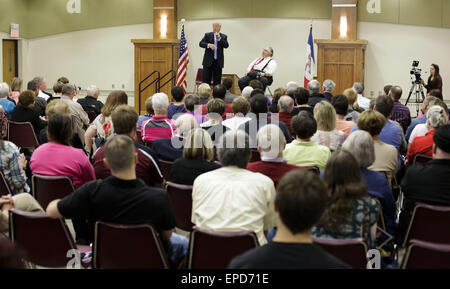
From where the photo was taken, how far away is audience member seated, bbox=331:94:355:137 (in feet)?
20.1

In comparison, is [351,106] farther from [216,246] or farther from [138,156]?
[216,246]

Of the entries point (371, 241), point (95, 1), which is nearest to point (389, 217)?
point (371, 241)

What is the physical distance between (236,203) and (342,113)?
11.5 ft

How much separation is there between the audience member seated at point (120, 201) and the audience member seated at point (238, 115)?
119 inches

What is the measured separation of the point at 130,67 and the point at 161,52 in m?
1.93

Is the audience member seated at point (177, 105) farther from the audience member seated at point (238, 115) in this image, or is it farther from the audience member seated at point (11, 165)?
the audience member seated at point (11, 165)

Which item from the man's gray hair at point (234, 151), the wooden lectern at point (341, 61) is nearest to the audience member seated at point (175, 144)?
the man's gray hair at point (234, 151)

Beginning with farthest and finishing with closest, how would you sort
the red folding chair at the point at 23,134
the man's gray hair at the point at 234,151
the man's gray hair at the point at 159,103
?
1. the red folding chair at the point at 23,134
2. the man's gray hair at the point at 159,103
3. the man's gray hair at the point at 234,151

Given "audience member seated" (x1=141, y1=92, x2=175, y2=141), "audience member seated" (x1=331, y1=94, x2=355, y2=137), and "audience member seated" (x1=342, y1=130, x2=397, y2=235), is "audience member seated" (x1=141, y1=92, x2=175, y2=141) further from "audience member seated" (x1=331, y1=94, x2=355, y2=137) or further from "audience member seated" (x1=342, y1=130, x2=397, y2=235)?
"audience member seated" (x1=342, y1=130, x2=397, y2=235)

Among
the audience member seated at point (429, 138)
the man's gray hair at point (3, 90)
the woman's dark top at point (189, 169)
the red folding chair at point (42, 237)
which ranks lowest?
the red folding chair at point (42, 237)

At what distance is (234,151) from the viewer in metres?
3.46

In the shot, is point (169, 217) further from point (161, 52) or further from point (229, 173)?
point (161, 52)

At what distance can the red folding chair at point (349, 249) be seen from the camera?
265 centimetres

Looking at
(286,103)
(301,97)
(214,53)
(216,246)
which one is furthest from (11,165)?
(214,53)
